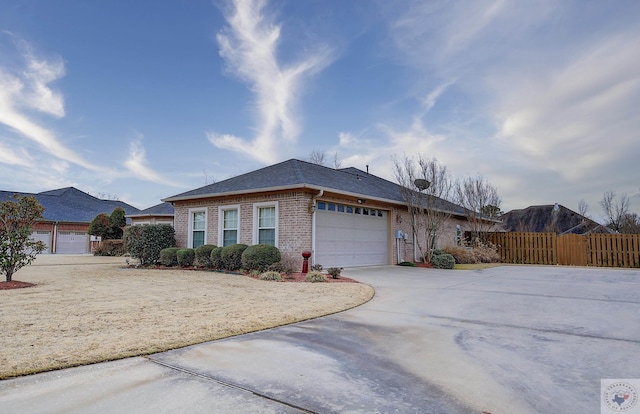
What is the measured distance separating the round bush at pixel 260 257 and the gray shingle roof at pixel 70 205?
2697 centimetres

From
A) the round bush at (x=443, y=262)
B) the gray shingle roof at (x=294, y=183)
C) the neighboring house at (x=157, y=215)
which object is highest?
the gray shingle roof at (x=294, y=183)

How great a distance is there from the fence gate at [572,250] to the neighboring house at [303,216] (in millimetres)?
7038

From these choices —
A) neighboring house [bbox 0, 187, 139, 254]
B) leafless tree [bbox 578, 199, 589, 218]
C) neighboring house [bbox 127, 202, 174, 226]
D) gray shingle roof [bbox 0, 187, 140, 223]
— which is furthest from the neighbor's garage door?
leafless tree [bbox 578, 199, 589, 218]

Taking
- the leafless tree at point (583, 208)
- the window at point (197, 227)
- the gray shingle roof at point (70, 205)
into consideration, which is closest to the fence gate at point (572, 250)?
the window at point (197, 227)

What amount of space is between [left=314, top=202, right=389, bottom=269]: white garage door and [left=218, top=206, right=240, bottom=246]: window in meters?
3.45

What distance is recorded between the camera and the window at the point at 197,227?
626 inches

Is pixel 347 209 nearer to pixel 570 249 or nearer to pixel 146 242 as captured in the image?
pixel 146 242

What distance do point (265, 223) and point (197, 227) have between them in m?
4.23

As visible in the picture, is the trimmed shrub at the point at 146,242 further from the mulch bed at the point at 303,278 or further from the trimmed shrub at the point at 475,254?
the trimmed shrub at the point at 475,254

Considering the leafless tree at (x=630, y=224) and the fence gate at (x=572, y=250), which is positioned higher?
the leafless tree at (x=630, y=224)

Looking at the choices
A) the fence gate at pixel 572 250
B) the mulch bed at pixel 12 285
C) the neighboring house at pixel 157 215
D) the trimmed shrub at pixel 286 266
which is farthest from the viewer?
the neighboring house at pixel 157 215

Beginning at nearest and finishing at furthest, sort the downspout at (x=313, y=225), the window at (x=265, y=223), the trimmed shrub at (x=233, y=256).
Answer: the downspout at (x=313, y=225) → the trimmed shrub at (x=233, y=256) → the window at (x=265, y=223)

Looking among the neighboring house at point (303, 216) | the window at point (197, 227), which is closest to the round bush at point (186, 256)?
the neighboring house at point (303, 216)

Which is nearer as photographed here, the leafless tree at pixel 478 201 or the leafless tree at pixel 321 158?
the leafless tree at pixel 478 201
